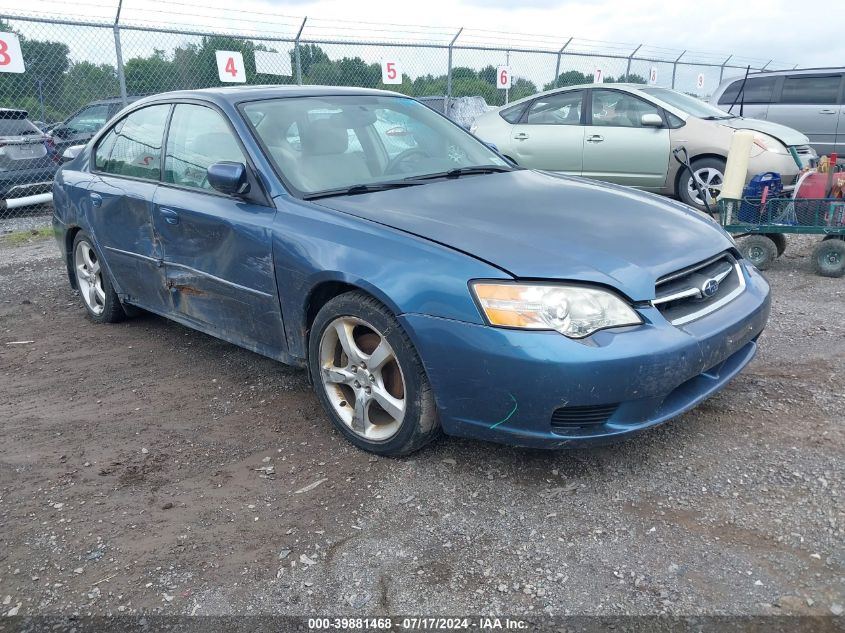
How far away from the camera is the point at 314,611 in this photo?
7.51 ft

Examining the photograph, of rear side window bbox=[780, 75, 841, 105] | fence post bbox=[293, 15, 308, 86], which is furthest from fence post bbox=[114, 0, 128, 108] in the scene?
rear side window bbox=[780, 75, 841, 105]

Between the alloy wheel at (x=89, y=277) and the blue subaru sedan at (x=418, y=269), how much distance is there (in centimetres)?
65

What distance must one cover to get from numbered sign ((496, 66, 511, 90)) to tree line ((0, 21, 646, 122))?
2.18 metres

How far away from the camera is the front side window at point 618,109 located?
8.53 metres

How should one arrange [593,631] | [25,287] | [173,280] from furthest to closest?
[25,287]
[173,280]
[593,631]

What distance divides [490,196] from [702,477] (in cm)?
157

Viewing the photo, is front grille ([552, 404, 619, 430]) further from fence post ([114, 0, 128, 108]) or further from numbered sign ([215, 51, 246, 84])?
numbered sign ([215, 51, 246, 84])

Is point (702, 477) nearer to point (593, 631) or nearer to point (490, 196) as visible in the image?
point (593, 631)

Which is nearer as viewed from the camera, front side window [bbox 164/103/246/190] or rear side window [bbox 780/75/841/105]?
front side window [bbox 164/103/246/190]

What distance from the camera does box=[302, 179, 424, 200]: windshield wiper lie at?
11.2ft

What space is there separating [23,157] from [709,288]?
9489 mm

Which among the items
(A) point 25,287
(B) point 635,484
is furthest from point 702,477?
(A) point 25,287

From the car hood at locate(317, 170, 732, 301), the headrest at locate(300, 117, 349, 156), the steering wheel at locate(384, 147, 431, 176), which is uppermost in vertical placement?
the headrest at locate(300, 117, 349, 156)

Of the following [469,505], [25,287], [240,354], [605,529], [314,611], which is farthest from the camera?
[25,287]
